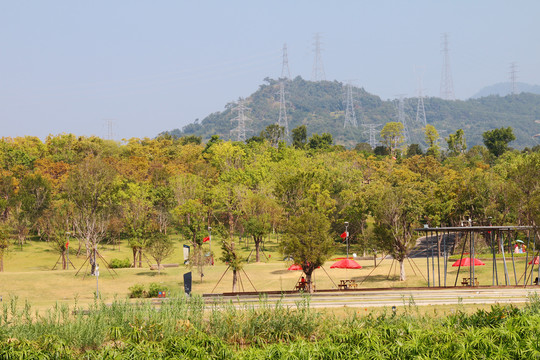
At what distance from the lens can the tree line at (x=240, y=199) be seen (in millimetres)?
50781

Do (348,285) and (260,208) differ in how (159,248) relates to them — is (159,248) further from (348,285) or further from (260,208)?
(260,208)

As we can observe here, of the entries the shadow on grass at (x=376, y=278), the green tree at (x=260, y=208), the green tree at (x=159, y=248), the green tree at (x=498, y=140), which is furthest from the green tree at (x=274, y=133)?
the shadow on grass at (x=376, y=278)

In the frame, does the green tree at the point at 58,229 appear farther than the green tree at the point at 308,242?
Yes

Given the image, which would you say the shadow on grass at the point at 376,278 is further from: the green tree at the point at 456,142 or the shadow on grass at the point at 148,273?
the green tree at the point at 456,142

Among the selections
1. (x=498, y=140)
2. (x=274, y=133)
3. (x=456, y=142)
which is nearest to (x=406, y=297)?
(x=498, y=140)

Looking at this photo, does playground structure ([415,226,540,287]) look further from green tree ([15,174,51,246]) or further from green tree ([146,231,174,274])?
green tree ([15,174,51,246])

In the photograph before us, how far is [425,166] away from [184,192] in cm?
5131

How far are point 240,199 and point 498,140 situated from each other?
3341 inches

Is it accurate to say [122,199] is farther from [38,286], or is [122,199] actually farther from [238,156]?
[38,286]

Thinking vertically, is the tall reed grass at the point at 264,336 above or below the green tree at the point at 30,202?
below

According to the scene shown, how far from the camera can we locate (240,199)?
83.2 meters

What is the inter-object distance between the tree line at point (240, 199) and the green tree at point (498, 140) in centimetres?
1168

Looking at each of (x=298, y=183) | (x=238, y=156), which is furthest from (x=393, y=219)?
(x=238, y=156)

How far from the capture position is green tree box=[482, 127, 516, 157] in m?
137
